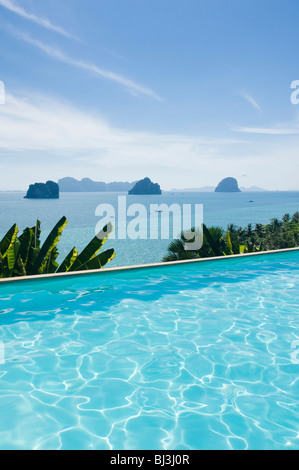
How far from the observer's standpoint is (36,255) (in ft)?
26.6

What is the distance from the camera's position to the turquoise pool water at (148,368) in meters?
3.05

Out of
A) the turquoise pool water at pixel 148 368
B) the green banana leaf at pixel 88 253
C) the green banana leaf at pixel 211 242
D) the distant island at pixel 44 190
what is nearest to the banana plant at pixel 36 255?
the green banana leaf at pixel 88 253

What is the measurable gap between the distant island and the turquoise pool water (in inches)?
6361

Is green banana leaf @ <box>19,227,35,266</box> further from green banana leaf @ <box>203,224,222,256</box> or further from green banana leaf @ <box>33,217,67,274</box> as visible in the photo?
green banana leaf @ <box>203,224,222,256</box>

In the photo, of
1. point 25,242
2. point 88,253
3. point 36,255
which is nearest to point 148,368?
point 88,253

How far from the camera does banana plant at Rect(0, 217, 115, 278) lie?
7602mm

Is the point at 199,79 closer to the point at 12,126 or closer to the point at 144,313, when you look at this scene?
the point at 12,126

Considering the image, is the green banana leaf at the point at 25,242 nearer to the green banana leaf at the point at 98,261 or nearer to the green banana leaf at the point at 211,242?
the green banana leaf at the point at 98,261

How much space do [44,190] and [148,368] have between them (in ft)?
545

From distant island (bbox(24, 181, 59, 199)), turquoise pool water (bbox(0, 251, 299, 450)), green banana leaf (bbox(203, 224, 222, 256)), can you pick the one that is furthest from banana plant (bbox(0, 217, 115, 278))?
distant island (bbox(24, 181, 59, 199))

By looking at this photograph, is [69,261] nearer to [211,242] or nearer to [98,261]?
[98,261]

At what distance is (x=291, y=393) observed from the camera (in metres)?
3.63

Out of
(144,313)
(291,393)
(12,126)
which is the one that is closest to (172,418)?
(291,393)
